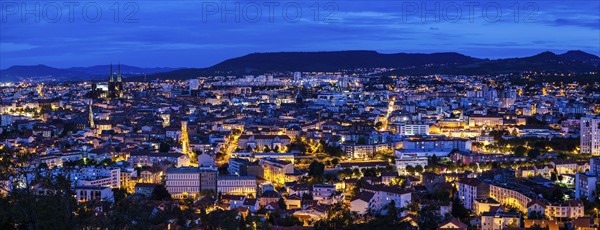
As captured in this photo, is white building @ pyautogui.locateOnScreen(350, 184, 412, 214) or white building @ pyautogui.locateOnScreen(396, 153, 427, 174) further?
white building @ pyautogui.locateOnScreen(396, 153, 427, 174)

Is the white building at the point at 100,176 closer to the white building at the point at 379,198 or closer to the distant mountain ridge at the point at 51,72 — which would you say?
the white building at the point at 379,198

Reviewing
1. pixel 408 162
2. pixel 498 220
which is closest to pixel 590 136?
pixel 408 162

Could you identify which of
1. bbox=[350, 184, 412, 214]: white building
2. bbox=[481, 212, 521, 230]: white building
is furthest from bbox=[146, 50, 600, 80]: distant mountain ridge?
bbox=[481, 212, 521, 230]: white building

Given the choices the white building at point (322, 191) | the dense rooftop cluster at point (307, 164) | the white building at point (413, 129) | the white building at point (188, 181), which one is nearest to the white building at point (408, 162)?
the dense rooftop cluster at point (307, 164)

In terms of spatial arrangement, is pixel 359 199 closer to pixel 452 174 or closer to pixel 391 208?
pixel 391 208

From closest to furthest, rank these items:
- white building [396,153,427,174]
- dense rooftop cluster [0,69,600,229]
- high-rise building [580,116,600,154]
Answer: dense rooftop cluster [0,69,600,229], white building [396,153,427,174], high-rise building [580,116,600,154]

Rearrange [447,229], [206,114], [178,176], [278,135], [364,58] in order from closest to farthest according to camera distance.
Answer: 1. [447,229]
2. [178,176]
3. [278,135]
4. [206,114]
5. [364,58]

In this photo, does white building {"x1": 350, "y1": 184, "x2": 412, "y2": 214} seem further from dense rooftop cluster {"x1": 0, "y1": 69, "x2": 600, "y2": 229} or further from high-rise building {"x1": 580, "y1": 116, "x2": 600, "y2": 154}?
high-rise building {"x1": 580, "y1": 116, "x2": 600, "y2": 154}

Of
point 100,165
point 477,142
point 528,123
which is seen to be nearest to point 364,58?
point 528,123
